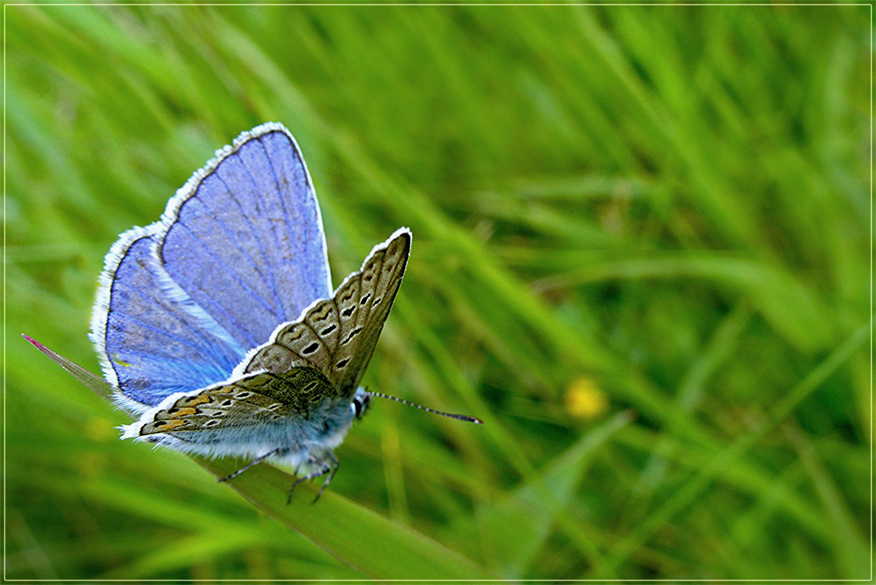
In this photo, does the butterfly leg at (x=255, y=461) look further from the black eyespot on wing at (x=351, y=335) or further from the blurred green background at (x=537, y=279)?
the blurred green background at (x=537, y=279)

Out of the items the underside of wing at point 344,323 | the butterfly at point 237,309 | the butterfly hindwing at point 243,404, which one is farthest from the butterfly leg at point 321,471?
the underside of wing at point 344,323

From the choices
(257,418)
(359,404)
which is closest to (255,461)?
(257,418)

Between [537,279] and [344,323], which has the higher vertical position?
[344,323]

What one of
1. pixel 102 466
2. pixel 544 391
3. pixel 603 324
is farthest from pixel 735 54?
pixel 102 466

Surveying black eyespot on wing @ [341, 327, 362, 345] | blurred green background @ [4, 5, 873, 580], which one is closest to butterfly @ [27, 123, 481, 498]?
black eyespot on wing @ [341, 327, 362, 345]

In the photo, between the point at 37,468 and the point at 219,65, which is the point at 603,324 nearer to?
the point at 219,65

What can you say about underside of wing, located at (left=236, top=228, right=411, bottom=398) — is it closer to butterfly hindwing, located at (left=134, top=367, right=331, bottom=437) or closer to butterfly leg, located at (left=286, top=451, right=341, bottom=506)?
butterfly hindwing, located at (left=134, top=367, right=331, bottom=437)

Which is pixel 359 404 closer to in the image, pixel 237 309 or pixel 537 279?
pixel 237 309
